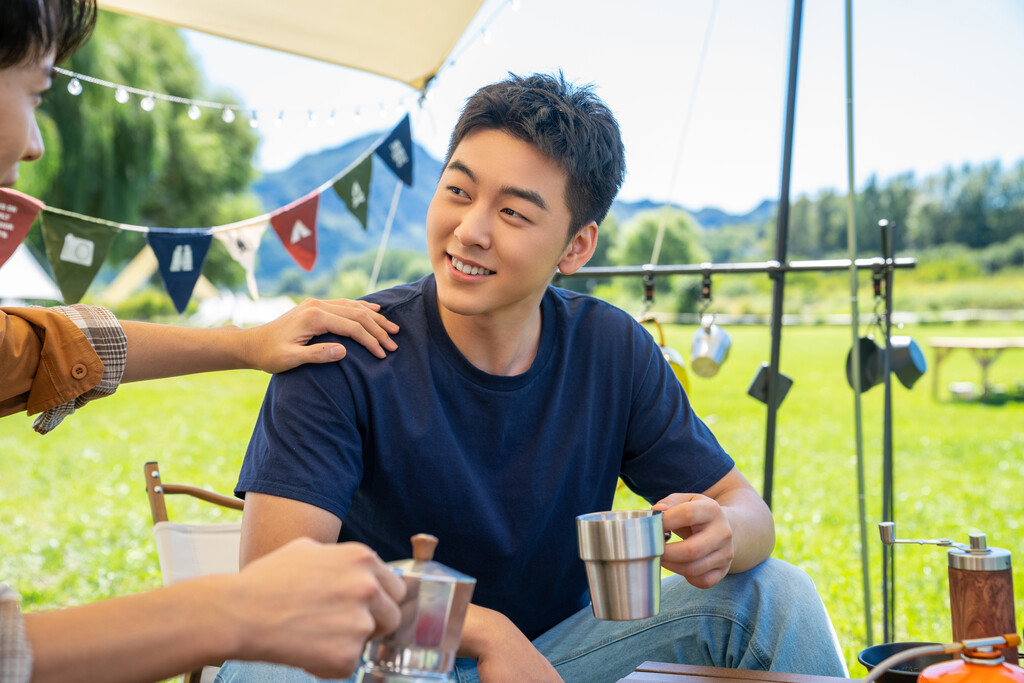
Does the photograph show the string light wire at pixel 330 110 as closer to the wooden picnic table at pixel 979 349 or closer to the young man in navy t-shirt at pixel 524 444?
the young man in navy t-shirt at pixel 524 444

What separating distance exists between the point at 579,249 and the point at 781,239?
3.86ft

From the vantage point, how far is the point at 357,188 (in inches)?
143

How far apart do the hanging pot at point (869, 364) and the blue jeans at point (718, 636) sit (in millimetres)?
1264

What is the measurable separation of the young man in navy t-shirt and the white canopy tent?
4.33 feet

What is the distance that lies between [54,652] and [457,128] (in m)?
1.16

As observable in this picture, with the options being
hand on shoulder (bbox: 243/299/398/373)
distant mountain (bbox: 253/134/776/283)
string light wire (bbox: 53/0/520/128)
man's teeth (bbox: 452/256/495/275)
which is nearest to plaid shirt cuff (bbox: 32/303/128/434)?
hand on shoulder (bbox: 243/299/398/373)

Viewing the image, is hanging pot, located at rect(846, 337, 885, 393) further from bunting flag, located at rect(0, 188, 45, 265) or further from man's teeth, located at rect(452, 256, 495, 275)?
bunting flag, located at rect(0, 188, 45, 265)

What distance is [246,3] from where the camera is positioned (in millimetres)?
2766

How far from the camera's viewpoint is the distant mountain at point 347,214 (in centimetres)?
1839

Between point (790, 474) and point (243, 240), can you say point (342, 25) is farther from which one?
point (790, 474)

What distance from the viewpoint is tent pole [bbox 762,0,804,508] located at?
258 cm

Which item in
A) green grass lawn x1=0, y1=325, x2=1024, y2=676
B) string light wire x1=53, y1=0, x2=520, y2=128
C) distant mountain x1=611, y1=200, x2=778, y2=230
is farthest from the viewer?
distant mountain x1=611, y1=200, x2=778, y2=230

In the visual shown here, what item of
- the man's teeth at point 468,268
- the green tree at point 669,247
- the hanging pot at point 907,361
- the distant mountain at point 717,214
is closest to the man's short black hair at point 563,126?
the man's teeth at point 468,268

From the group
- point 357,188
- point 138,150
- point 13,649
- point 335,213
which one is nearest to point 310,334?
point 13,649
